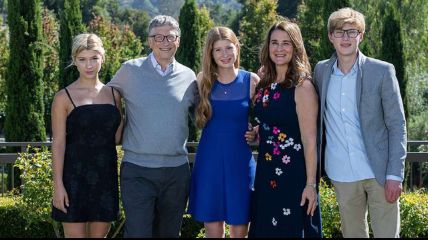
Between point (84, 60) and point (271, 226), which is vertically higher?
point (84, 60)

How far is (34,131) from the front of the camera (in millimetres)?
13156

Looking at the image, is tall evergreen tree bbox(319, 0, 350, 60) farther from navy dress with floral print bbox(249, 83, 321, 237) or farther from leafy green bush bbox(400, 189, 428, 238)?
navy dress with floral print bbox(249, 83, 321, 237)

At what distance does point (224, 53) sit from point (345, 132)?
948 mm

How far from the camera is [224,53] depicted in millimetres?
4160

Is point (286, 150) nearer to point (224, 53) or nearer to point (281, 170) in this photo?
point (281, 170)

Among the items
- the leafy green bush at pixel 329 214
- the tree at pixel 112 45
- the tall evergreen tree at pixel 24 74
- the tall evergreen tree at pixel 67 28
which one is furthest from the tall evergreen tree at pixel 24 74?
the leafy green bush at pixel 329 214

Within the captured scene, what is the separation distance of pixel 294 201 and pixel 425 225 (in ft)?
9.04

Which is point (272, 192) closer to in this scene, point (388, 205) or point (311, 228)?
point (311, 228)

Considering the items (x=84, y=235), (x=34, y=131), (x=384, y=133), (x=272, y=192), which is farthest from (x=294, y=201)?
(x=34, y=131)

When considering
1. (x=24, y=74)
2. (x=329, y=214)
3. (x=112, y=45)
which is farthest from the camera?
(x=112, y=45)

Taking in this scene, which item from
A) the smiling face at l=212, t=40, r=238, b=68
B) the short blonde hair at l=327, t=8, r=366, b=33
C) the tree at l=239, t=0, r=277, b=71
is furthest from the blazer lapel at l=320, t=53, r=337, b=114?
the tree at l=239, t=0, r=277, b=71

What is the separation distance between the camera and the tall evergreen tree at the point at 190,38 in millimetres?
15531

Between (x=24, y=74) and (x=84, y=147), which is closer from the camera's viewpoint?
(x=84, y=147)

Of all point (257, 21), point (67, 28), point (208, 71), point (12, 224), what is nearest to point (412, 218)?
point (208, 71)
